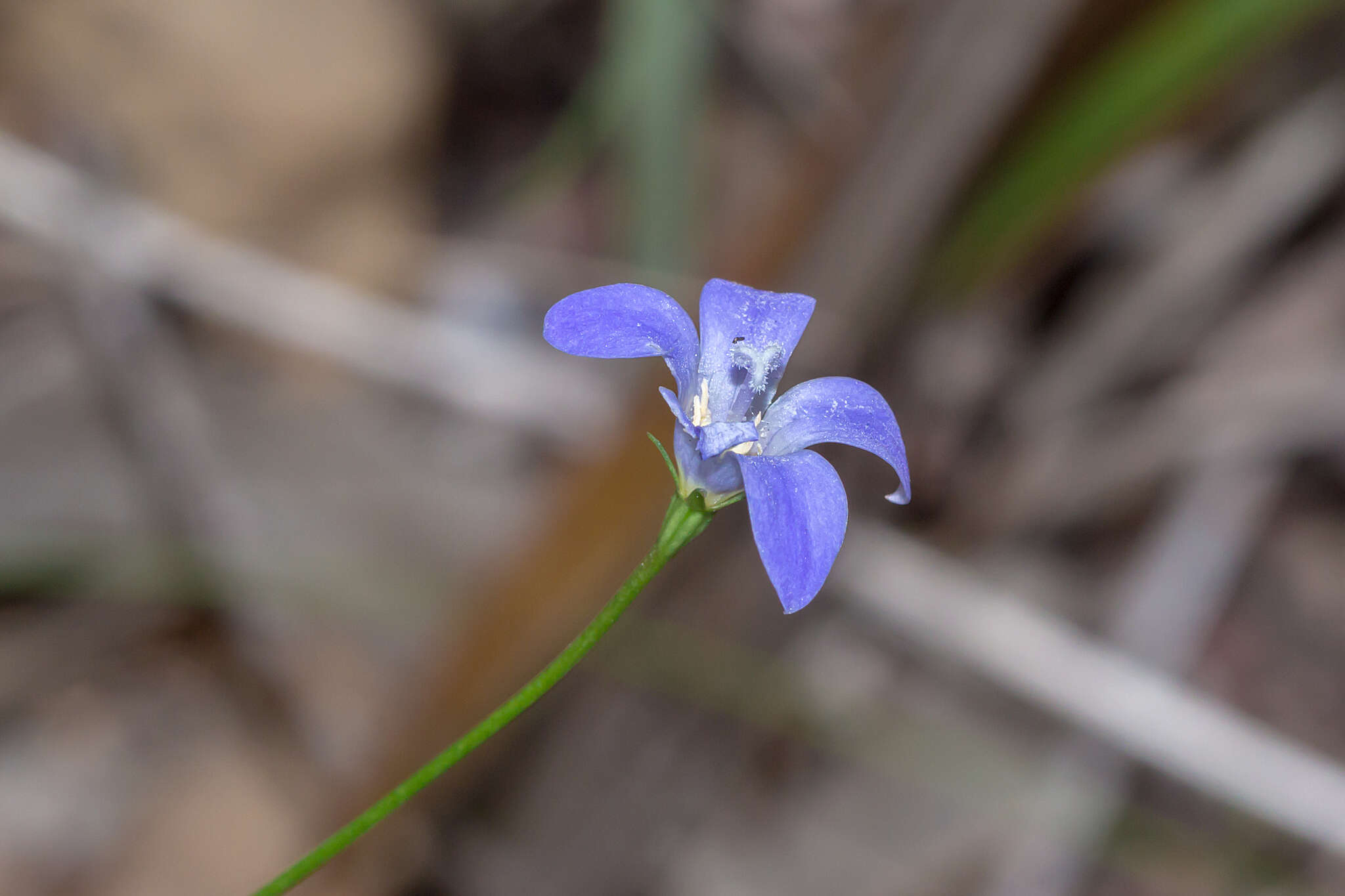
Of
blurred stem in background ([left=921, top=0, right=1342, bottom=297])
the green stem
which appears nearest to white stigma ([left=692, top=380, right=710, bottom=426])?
the green stem

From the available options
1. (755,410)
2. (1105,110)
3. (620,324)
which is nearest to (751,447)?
(755,410)

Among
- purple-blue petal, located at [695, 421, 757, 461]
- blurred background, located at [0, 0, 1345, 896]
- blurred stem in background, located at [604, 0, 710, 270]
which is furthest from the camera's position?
blurred stem in background, located at [604, 0, 710, 270]

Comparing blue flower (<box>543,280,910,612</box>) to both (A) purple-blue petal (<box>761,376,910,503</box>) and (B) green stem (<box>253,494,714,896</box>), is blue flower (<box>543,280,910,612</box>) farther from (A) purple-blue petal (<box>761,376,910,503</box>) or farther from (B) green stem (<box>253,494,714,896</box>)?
(B) green stem (<box>253,494,714,896</box>)

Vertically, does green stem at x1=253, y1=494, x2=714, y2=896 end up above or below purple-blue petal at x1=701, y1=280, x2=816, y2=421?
below

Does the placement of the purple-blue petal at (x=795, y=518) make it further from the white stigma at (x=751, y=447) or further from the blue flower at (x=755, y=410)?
the white stigma at (x=751, y=447)

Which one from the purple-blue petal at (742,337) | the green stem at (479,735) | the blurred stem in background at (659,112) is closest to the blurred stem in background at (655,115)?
the blurred stem in background at (659,112)

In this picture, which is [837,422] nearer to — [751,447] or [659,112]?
[751,447]
